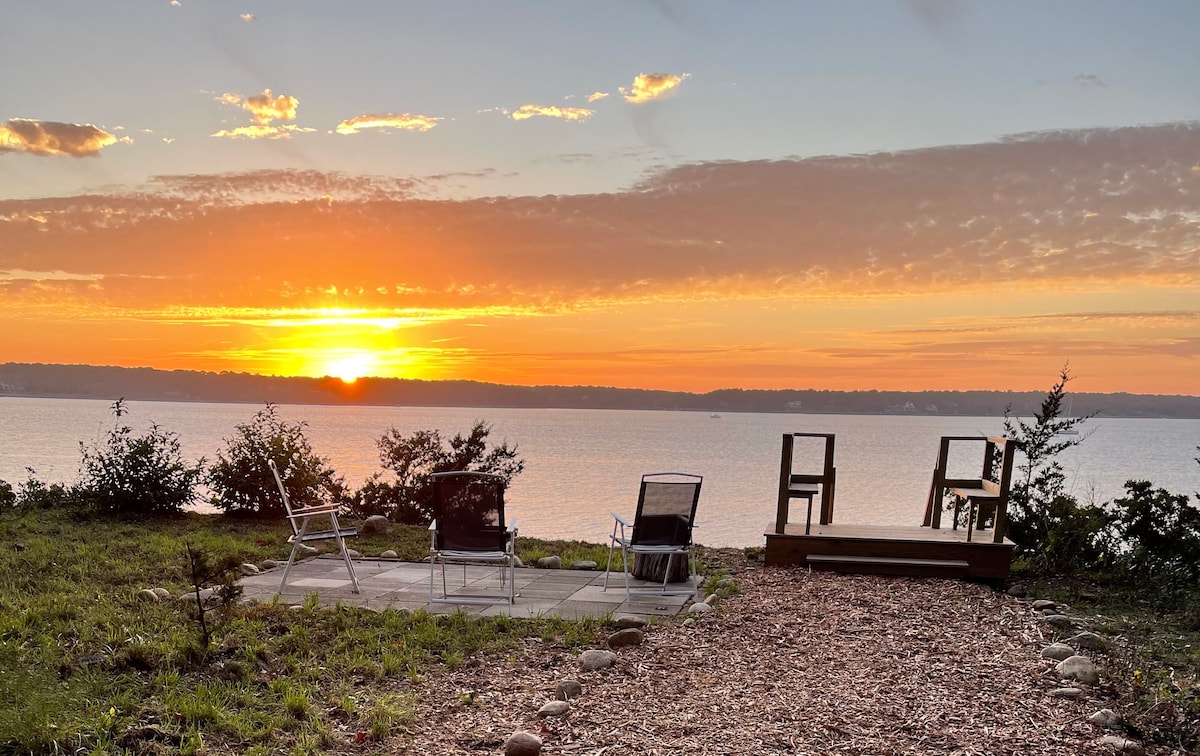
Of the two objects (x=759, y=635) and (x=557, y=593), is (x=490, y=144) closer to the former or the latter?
(x=557, y=593)

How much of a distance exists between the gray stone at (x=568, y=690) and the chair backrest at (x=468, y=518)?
1.88 meters

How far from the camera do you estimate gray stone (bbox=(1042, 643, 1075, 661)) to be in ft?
15.5

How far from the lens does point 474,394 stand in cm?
4928

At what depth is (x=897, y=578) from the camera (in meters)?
7.18

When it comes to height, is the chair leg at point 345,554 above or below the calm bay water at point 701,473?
above

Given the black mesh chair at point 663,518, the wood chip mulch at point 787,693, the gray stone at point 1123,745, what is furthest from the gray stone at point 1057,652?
the black mesh chair at point 663,518

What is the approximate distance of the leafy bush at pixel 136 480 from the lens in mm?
10062

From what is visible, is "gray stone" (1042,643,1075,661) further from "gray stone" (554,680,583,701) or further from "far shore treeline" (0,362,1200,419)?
"far shore treeline" (0,362,1200,419)

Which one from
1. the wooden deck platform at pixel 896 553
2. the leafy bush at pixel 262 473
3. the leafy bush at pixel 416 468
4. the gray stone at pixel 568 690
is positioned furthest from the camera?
the leafy bush at pixel 416 468

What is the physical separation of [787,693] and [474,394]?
45927 mm

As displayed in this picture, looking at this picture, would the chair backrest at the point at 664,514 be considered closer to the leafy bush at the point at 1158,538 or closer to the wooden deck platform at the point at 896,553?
the wooden deck platform at the point at 896,553

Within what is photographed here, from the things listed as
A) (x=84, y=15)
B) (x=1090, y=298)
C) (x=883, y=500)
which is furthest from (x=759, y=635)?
(x=883, y=500)

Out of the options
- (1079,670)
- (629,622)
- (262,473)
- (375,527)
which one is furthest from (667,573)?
(262,473)

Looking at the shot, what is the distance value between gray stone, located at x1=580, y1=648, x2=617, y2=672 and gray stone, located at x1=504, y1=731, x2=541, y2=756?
1069 millimetres
